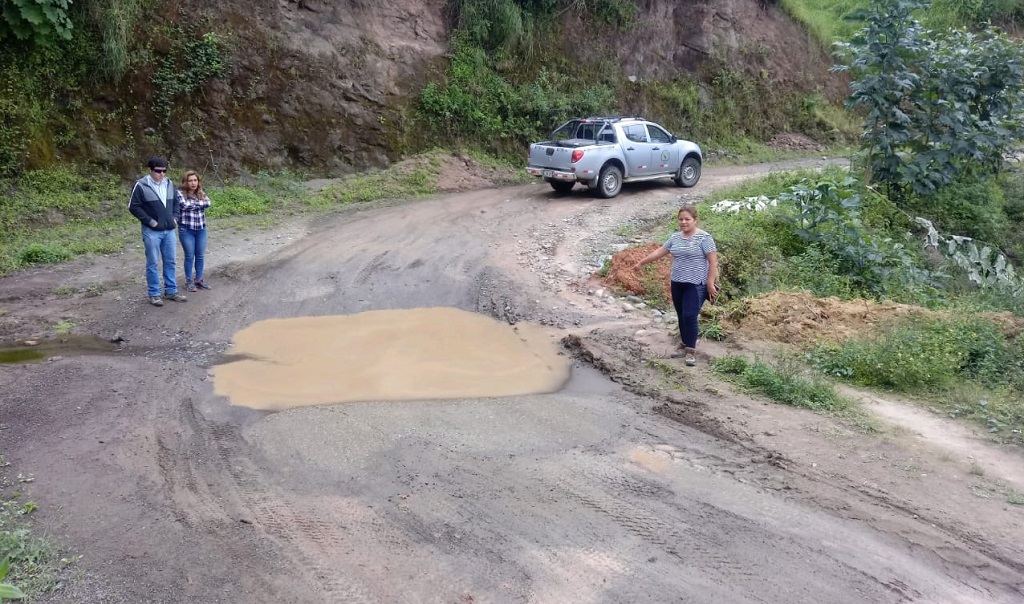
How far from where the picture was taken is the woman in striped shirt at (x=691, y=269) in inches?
317

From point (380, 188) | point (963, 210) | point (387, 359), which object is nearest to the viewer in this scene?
point (387, 359)

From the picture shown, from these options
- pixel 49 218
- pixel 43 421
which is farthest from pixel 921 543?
pixel 49 218

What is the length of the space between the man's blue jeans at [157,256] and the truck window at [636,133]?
1057 centimetres

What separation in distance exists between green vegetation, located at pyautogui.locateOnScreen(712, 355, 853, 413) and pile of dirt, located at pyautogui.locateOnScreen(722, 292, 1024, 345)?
1032 millimetres

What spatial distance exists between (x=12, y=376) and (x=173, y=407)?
5.66 ft

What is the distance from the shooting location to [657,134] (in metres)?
18.1

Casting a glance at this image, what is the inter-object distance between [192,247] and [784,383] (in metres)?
7.45

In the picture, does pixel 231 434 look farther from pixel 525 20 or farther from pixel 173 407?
pixel 525 20

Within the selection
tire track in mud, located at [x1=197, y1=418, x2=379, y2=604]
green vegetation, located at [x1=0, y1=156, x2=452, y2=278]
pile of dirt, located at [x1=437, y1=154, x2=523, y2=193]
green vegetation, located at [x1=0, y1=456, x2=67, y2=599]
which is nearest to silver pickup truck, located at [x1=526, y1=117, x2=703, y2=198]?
pile of dirt, located at [x1=437, y1=154, x2=523, y2=193]

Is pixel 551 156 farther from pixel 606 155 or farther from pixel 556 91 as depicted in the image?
pixel 556 91

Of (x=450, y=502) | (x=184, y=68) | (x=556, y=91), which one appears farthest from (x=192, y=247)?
(x=556, y=91)

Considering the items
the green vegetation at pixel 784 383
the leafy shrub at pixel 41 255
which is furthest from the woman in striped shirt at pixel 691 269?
the leafy shrub at pixel 41 255

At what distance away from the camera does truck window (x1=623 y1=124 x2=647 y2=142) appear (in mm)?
17503

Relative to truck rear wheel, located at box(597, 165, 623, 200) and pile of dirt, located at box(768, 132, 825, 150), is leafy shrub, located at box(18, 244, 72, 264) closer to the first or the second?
truck rear wheel, located at box(597, 165, 623, 200)
